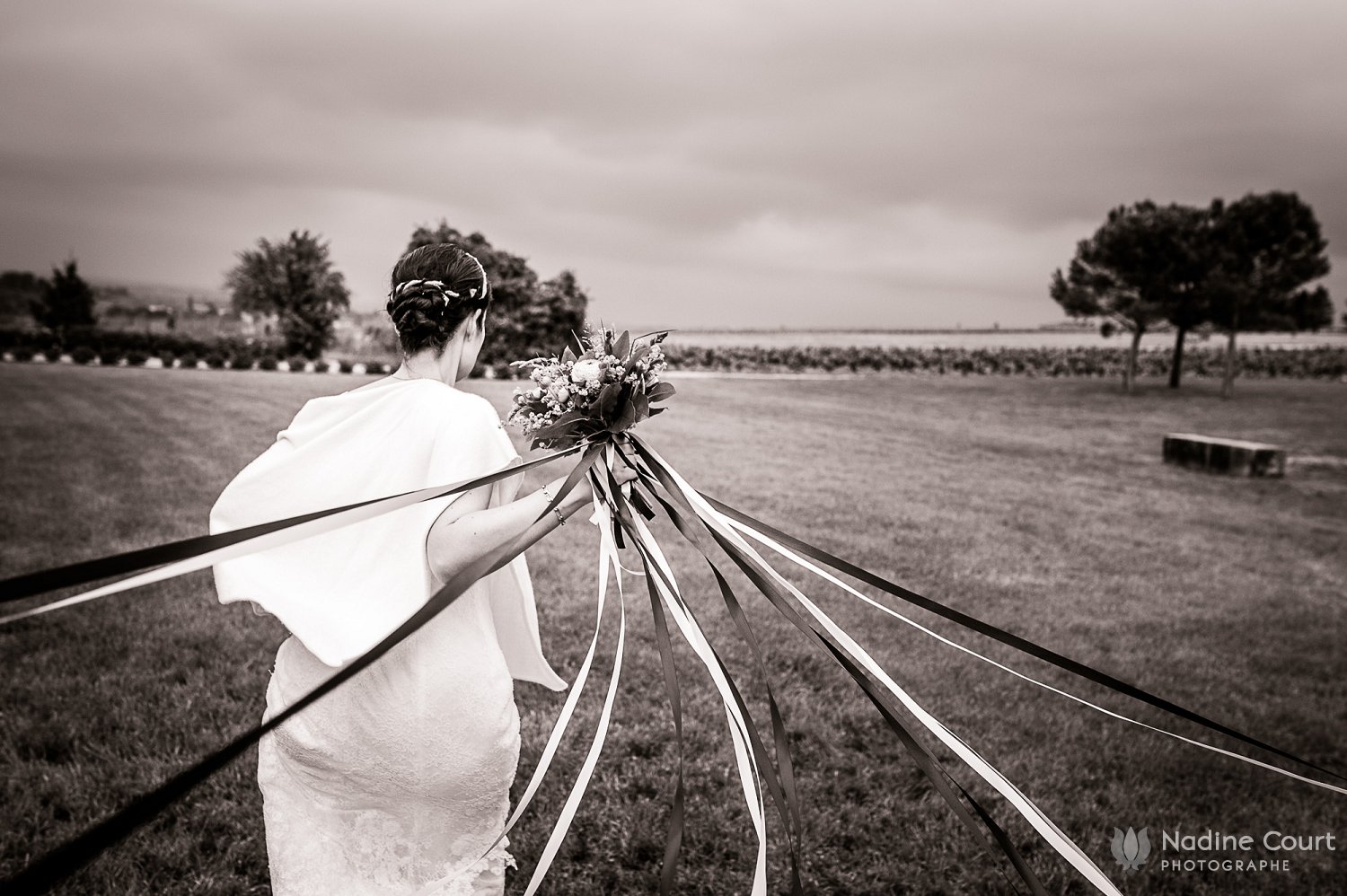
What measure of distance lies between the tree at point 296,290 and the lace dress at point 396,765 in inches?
1672

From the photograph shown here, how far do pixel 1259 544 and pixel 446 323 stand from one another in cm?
1138

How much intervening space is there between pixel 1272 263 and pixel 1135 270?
19.4 feet

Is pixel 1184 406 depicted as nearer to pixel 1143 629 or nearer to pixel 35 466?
pixel 1143 629

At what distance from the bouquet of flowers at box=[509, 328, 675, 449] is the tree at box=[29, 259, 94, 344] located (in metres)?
55.8

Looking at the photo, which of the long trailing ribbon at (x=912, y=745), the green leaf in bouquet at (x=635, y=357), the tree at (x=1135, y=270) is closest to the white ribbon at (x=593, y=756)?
the long trailing ribbon at (x=912, y=745)

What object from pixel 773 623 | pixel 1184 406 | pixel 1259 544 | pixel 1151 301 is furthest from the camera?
pixel 1151 301

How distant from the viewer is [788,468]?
13.5 m

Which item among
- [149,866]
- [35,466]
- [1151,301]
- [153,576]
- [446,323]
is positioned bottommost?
[149,866]

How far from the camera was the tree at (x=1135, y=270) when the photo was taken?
110 ft

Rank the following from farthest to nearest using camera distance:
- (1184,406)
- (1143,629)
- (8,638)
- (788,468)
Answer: (1184,406) < (788,468) < (1143,629) < (8,638)

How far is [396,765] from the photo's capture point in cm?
227

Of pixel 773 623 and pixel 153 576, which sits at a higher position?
pixel 153 576

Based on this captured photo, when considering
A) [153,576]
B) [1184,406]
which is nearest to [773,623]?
[153,576]

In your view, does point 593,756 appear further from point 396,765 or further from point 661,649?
point 396,765
